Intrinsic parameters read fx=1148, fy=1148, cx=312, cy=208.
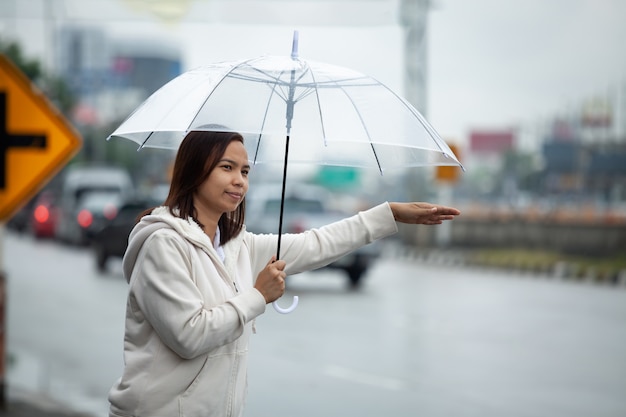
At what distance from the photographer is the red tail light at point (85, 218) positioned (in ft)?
109

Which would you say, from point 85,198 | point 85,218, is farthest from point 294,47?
point 85,198

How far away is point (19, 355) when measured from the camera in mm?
11695

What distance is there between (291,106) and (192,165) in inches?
25.0

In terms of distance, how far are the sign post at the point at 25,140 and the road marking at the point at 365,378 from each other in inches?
140

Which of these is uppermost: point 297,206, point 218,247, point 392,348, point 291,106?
point 291,106

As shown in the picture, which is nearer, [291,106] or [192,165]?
[192,165]

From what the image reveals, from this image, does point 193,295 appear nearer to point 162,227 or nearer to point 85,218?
point 162,227

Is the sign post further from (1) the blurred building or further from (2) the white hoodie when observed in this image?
(1) the blurred building

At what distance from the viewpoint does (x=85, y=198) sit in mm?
34719

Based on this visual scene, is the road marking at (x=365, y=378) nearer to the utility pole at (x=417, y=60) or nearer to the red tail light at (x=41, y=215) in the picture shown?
the utility pole at (x=417, y=60)

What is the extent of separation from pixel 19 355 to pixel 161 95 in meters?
8.43

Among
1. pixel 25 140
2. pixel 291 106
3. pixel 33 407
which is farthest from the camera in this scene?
pixel 33 407

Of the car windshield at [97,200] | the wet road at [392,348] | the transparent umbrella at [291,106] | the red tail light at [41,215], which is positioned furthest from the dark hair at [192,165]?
the red tail light at [41,215]

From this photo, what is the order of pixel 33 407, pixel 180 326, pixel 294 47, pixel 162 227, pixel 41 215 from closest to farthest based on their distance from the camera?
1. pixel 180 326
2. pixel 162 227
3. pixel 294 47
4. pixel 33 407
5. pixel 41 215
